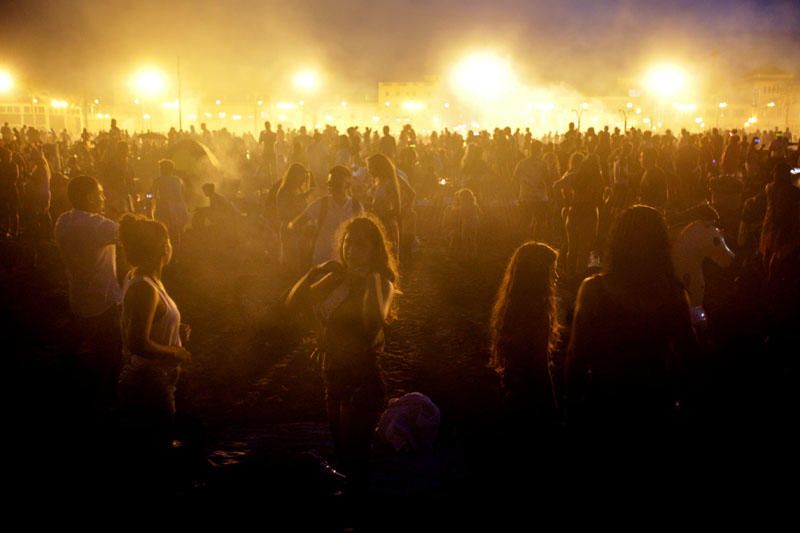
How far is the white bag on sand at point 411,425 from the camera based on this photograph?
4777mm

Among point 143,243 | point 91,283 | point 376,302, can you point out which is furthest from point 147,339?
point 91,283

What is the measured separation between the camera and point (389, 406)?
505 centimetres

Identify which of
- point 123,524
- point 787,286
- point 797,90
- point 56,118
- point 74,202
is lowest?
point 123,524

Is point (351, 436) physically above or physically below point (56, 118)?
below

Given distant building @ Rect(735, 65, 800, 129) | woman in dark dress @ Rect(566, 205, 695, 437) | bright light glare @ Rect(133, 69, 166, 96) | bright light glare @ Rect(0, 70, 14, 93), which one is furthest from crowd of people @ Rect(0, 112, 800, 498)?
distant building @ Rect(735, 65, 800, 129)

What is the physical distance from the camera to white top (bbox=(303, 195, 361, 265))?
20.0 feet

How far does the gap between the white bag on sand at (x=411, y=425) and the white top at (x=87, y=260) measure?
2.29m

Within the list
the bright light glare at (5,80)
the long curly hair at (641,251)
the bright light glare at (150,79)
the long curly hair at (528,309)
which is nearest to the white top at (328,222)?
the long curly hair at (528,309)

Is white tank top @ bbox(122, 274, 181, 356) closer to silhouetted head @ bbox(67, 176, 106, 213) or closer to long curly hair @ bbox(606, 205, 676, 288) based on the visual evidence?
silhouetted head @ bbox(67, 176, 106, 213)

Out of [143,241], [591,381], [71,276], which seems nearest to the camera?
[591,381]

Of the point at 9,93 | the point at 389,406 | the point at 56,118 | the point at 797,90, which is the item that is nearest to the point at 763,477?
the point at 389,406

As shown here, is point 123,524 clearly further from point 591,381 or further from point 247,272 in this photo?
point 247,272

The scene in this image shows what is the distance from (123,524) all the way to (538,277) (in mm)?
2859

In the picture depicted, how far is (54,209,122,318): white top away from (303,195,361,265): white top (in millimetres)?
1829
